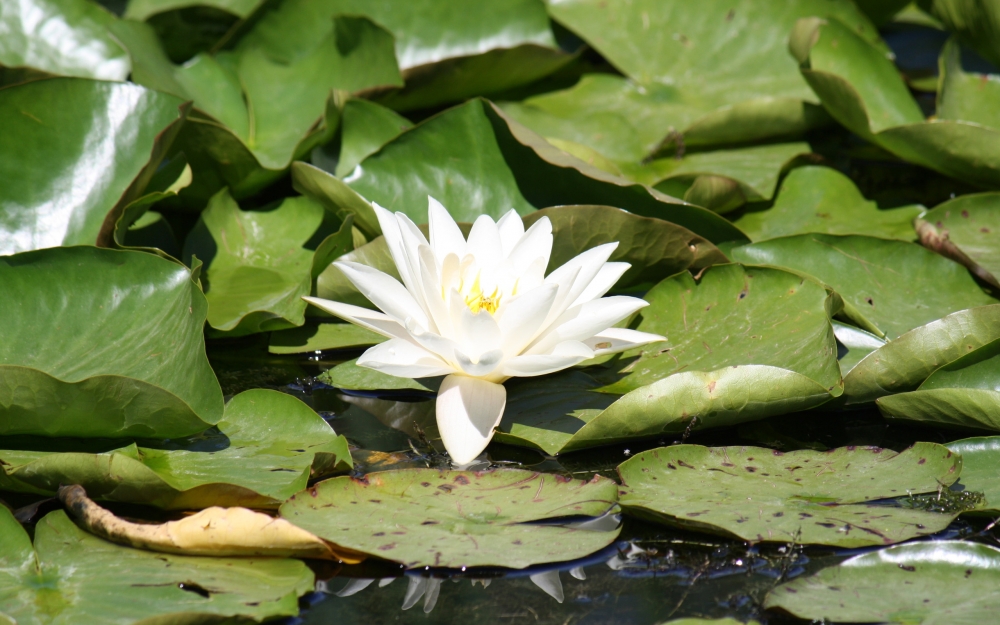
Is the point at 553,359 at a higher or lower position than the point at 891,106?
lower

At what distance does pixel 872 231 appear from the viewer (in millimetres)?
2322

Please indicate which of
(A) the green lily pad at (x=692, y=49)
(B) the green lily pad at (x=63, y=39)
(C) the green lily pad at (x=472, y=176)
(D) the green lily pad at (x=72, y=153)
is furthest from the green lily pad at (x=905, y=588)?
(B) the green lily pad at (x=63, y=39)

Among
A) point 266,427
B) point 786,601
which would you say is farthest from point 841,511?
point 266,427

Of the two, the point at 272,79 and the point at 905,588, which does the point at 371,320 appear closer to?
the point at 905,588

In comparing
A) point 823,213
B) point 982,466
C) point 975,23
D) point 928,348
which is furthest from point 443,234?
point 975,23

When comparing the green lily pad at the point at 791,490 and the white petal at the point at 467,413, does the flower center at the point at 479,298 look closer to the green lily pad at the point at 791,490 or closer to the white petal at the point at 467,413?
the white petal at the point at 467,413

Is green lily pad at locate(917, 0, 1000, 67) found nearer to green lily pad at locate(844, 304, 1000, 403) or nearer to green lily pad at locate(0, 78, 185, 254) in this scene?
green lily pad at locate(844, 304, 1000, 403)

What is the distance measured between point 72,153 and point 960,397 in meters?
2.01

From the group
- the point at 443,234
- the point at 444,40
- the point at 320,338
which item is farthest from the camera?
the point at 444,40

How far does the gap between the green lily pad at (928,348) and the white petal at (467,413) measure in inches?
29.2

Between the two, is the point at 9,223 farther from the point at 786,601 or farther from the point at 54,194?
the point at 786,601

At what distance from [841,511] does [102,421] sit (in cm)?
128

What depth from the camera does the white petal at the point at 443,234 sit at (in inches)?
67.6

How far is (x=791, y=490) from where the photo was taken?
4.74 ft
